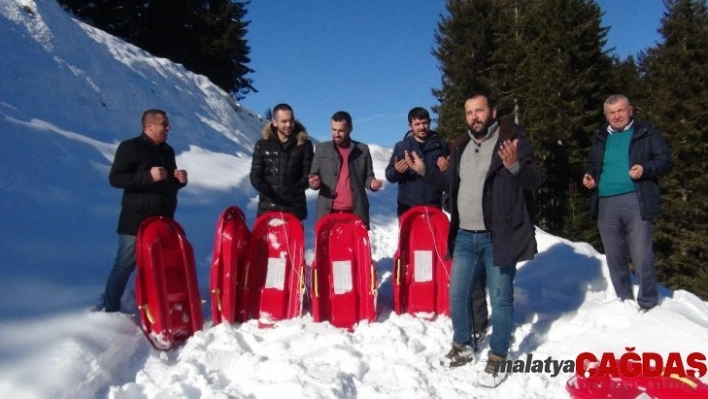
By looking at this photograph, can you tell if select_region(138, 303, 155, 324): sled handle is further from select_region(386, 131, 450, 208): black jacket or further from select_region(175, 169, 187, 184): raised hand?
select_region(386, 131, 450, 208): black jacket

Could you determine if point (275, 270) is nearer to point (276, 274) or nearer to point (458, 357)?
point (276, 274)

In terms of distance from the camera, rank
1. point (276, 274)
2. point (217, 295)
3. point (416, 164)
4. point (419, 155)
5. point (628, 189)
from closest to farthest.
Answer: point (416, 164)
point (217, 295)
point (628, 189)
point (276, 274)
point (419, 155)

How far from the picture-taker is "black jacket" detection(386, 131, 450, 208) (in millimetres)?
4707

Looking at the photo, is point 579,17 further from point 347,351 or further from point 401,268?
point 347,351

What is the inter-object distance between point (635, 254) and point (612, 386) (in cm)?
154

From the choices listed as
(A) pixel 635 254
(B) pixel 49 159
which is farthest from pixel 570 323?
(B) pixel 49 159

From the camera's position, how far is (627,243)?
14.4ft

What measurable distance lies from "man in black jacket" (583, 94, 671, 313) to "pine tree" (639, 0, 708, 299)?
41.2 ft

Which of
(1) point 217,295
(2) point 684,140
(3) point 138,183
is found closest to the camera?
(3) point 138,183

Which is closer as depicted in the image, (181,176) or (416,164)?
(416,164)

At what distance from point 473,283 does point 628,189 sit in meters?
1.80

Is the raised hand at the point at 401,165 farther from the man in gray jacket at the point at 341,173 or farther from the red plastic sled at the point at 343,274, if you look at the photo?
the red plastic sled at the point at 343,274

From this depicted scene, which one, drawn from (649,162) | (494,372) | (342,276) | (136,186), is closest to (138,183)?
(136,186)

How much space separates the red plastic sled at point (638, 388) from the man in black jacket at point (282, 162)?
2854 mm
